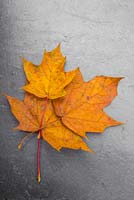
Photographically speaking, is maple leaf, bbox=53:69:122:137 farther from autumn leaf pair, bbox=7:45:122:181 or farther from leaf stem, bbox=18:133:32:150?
leaf stem, bbox=18:133:32:150

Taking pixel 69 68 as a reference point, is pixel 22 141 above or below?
below

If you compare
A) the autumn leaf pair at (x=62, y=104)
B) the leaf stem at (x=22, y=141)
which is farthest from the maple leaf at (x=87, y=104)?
the leaf stem at (x=22, y=141)

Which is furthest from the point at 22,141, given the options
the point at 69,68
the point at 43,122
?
the point at 69,68

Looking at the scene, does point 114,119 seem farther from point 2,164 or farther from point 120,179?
point 2,164

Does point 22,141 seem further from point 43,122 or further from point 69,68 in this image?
point 69,68
